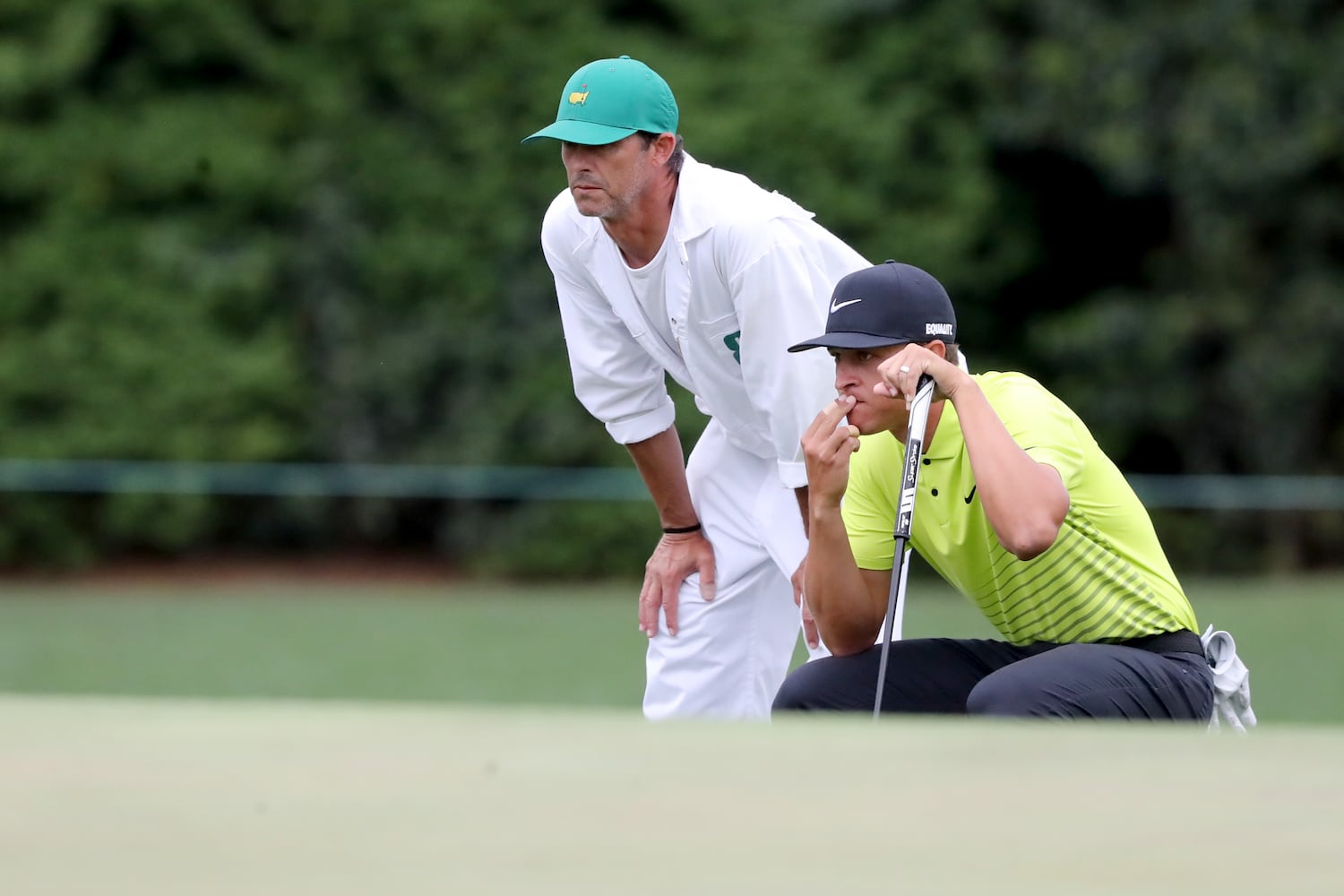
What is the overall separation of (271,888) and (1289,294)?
42.9 feet

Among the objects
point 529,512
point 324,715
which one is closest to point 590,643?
point 529,512

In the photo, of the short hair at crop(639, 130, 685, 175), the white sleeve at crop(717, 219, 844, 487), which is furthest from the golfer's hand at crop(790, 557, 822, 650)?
the short hair at crop(639, 130, 685, 175)

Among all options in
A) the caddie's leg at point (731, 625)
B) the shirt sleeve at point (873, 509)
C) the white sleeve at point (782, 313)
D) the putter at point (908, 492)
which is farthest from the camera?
Result: the caddie's leg at point (731, 625)

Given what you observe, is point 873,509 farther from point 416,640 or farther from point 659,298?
point 416,640

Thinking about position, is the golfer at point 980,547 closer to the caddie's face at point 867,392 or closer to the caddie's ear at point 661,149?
the caddie's face at point 867,392

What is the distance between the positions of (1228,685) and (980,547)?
558mm

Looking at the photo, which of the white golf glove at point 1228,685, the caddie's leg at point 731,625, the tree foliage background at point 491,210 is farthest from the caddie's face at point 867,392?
the tree foliage background at point 491,210

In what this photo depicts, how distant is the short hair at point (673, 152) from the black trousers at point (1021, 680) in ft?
4.02

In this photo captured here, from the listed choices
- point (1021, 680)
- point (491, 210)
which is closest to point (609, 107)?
point (1021, 680)

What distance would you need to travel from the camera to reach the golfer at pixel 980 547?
3.30 meters

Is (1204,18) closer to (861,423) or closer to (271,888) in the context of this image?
(861,423)

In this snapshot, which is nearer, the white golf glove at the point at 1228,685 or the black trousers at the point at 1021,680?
the black trousers at the point at 1021,680

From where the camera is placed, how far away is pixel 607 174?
13.2ft

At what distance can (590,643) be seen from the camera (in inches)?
395
